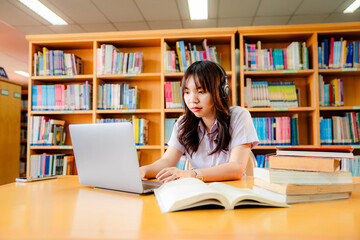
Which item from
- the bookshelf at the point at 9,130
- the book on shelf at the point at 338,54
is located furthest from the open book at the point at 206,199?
the bookshelf at the point at 9,130

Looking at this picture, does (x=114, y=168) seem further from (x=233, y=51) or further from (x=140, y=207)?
(x=233, y=51)

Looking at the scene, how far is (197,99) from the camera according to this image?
1.42 m

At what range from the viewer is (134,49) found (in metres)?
3.16

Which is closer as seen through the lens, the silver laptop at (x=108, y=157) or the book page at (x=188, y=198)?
the book page at (x=188, y=198)

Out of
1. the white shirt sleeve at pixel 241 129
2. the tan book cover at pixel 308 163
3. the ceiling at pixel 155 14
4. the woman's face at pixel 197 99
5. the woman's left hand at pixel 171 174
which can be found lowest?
the woman's left hand at pixel 171 174

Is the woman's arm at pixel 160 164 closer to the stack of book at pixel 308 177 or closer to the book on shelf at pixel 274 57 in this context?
the stack of book at pixel 308 177

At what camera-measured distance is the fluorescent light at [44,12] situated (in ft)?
12.2

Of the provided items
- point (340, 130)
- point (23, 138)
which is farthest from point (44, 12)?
point (340, 130)

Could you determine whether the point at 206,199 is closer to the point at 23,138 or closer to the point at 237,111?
the point at 237,111

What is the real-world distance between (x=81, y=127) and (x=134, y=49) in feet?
7.78

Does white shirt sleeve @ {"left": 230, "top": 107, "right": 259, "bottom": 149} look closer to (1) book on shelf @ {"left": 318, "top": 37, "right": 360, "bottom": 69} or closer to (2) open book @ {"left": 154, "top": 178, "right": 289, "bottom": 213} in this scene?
(2) open book @ {"left": 154, "top": 178, "right": 289, "bottom": 213}

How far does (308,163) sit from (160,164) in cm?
78

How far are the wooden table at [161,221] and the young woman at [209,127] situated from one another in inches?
22.4

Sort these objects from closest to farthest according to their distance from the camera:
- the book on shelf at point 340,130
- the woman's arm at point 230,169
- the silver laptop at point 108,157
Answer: the silver laptop at point 108,157
the woman's arm at point 230,169
the book on shelf at point 340,130
